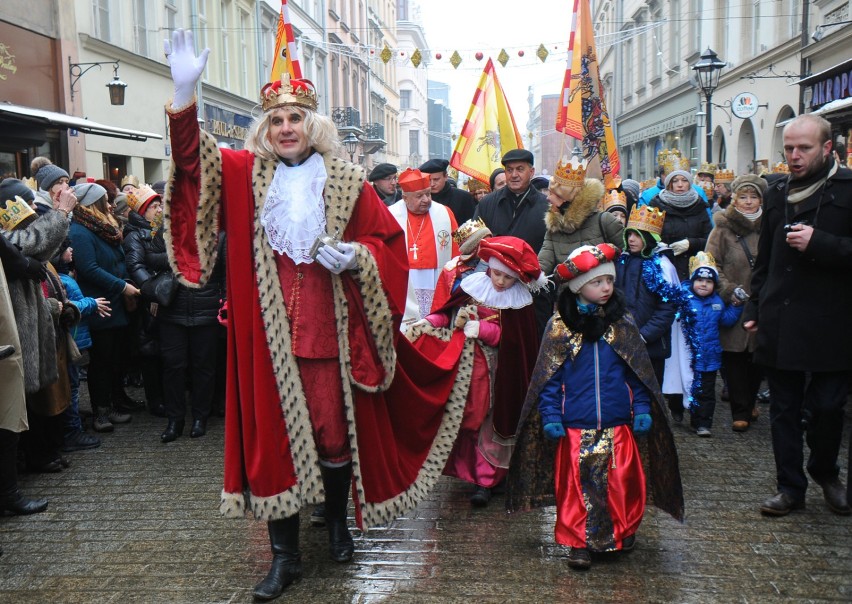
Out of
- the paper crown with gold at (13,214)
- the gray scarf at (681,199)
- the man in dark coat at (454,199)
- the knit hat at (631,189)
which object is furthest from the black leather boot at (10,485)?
the knit hat at (631,189)

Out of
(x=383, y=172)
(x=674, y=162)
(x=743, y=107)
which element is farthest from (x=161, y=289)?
(x=743, y=107)

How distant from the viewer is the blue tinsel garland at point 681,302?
6.14 meters

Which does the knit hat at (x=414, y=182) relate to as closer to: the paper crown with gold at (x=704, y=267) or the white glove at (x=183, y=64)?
the paper crown with gold at (x=704, y=267)

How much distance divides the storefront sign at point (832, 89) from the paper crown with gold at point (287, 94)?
37.9ft

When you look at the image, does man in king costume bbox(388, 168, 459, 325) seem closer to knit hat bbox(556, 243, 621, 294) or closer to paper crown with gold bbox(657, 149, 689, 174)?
knit hat bbox(556, 243, 621, 294)

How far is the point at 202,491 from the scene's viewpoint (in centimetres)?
523

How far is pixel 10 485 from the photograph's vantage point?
15.9ft

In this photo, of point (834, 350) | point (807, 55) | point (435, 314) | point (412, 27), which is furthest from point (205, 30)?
point (412, 27)

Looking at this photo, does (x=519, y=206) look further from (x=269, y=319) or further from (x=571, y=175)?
(x=269, y=319)

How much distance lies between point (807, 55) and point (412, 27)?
54068 millimetres

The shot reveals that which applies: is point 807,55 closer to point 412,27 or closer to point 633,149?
point 633,149

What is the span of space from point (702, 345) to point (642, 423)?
8.86 feet

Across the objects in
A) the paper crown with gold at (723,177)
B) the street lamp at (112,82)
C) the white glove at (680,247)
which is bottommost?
the white glove at (680,247)

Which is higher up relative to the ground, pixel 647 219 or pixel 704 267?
pixel 647 219
